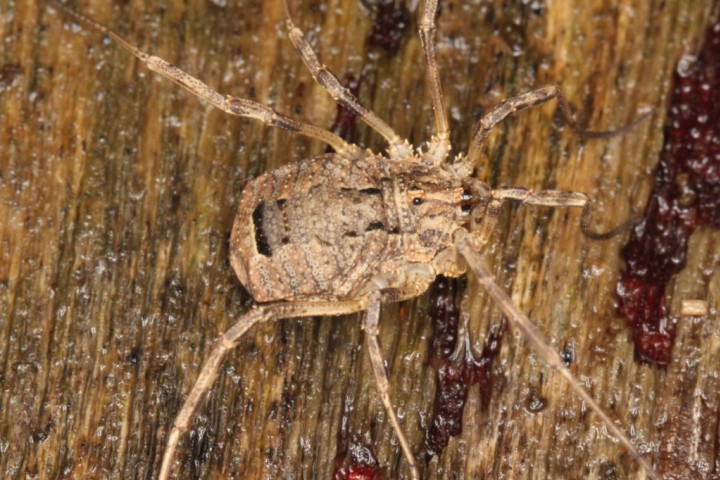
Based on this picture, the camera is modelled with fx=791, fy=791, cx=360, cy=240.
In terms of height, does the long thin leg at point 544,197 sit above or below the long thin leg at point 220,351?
above

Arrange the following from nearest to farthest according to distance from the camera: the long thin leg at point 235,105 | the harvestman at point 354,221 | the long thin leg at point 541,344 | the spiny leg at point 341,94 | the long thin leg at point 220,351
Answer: the long thin leg at point 541,344, the long thin leg at point 220,351, the harvestman at point 354,221, the long thin leg at point 235,105, the spiny leg at point 341,94

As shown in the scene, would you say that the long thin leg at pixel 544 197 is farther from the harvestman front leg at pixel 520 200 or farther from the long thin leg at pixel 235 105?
the long thin leg at pixel 235 105

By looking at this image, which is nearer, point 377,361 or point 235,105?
point 377,361

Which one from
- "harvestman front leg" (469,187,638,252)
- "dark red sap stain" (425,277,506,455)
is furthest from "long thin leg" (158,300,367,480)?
"harvestman front leg" (469,187,638,252)

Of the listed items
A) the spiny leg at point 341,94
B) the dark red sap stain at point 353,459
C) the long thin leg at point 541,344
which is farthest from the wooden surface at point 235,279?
the long thin leg at point 541,344

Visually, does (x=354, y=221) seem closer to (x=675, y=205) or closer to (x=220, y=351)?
(x=220, y=351)

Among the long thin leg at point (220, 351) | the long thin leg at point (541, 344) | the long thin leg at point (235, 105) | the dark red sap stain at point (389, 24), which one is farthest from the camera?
the dark red sap stain at point (389, 24)

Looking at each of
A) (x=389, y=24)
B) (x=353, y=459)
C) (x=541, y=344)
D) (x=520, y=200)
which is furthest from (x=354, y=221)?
(x=389, y=24)

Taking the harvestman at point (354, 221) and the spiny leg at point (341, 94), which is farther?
the spiny leg at point (341, 94)
